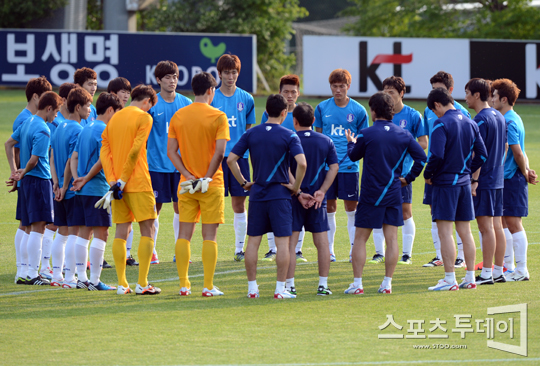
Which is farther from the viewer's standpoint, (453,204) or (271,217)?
(453,204)

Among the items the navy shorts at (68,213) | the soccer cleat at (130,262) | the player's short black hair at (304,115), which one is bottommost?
the soccer cleat at (130,262)

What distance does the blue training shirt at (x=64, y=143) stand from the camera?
7531 mm

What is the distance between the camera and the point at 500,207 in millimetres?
7750

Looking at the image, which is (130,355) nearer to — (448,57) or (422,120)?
(422,120)

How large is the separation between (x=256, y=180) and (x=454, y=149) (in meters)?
1.99

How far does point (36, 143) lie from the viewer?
7.62m

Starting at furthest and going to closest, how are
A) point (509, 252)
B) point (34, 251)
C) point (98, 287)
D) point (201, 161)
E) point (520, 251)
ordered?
point (509, 252) < point (520, 251) < point (34, 251) < point (98, 287) < point (201, 161)

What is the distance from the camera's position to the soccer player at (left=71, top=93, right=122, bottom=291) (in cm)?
731

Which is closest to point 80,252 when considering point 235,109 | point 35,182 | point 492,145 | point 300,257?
point 35,182

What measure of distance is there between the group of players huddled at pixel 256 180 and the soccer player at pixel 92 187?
12mm

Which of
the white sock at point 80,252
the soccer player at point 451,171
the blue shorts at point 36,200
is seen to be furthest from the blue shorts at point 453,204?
the blue shorts at point 36,200

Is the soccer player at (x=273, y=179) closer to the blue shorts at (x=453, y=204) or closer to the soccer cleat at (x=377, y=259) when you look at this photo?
the blue shorts at (x=453, y=204)

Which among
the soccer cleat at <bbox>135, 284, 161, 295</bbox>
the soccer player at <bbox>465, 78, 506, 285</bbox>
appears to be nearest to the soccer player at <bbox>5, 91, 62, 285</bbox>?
the soccer cleat at <bbox>135, 284, 161, 295</bbox>

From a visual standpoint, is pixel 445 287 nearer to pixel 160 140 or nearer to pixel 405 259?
pixel 405 259
